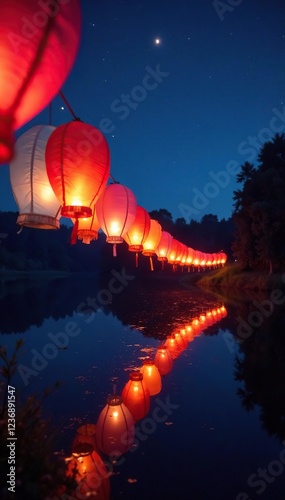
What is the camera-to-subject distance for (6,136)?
172cm

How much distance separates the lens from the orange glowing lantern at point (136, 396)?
3.59 meters

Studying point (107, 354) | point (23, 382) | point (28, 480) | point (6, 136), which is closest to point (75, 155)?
point (6, 136)

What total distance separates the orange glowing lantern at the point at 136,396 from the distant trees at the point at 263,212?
1631 centimetres

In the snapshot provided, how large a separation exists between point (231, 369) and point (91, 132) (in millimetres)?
4633

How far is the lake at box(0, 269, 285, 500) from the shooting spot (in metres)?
2.49

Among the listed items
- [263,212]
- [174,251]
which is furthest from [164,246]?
[263,212]

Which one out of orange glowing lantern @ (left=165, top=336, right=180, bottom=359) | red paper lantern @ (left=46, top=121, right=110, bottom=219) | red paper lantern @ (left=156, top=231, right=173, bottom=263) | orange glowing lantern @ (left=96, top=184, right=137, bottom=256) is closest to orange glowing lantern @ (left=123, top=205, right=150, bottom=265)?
orange glowing lantern @ (left=96, top=184, right=137, bottom=256)

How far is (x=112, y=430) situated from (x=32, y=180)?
285 cm

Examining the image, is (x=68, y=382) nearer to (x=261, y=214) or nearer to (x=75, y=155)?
(x=75, y=155)

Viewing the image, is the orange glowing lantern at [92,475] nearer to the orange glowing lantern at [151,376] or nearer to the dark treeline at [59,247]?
the orange glowing lantern at [151,376]

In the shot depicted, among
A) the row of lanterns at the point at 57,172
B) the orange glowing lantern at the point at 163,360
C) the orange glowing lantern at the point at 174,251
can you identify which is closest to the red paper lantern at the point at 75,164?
the row of lanterns at the point at 57,172

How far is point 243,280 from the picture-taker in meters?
21.3

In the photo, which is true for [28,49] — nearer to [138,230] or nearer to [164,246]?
[138,230]

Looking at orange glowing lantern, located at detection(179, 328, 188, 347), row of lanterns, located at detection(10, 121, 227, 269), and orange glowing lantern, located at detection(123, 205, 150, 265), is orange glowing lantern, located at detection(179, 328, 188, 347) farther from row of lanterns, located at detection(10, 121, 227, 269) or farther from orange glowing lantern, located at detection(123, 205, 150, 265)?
row of lanterns, located at detection(10, 121, 227, 269)
